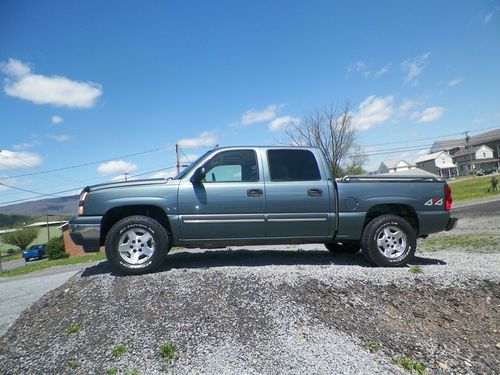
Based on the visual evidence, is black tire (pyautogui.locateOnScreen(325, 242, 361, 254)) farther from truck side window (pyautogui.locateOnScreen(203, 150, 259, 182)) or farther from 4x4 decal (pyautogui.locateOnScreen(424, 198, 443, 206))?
truck side window (pyautogui.locateOnScreen(203, 150, 259, 182))

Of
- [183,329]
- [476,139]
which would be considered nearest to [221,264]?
[183,329]

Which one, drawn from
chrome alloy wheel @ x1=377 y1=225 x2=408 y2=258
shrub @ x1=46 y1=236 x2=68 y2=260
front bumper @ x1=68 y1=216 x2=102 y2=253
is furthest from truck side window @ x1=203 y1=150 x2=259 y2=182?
shrub @ x1=46 y1=236 x2=68 y2=260

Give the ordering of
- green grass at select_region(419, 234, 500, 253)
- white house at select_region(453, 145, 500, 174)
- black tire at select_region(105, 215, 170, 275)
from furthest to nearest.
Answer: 1. white house at select_region(453, 145, 500, 174)
2. green grass at select_region(419, 234, 500, 253)
3. black tire at select_region(105, 215, 170, 275)

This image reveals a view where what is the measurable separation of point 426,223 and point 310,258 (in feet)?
6.56

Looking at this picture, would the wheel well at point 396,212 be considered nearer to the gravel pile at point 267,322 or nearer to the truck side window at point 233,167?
the gravel pile at point 267,322

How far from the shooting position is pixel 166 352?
301cm

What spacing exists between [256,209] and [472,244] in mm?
6744

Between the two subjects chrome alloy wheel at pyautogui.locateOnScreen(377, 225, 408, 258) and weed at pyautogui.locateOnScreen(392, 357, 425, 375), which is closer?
weed at pyautogui.locateOnScreen(392, 357, 425, 375)

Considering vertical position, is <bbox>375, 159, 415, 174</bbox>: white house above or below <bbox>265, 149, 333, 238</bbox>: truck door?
above

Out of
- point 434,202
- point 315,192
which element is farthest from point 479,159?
point 315,192

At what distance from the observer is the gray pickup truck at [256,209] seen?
466 centimetres

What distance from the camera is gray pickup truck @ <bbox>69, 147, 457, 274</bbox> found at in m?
4.66

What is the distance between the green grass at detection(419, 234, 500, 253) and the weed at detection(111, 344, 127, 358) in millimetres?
7668

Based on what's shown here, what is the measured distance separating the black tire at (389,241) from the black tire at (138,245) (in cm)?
305
